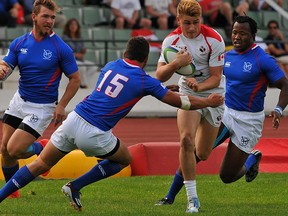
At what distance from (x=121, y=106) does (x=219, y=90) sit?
1561mm

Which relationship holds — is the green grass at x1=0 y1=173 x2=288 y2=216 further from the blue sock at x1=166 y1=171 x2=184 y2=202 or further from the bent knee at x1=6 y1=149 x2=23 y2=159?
the bent knee at x1=6 y1=149 x2=23 y2=159

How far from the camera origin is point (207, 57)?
1139 centimetres

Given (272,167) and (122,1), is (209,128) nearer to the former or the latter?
(272,167)

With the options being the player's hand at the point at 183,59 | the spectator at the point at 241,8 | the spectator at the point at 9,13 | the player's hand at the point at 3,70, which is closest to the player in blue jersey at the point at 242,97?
the player's hand at the point at 183,59

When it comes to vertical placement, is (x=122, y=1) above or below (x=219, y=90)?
below

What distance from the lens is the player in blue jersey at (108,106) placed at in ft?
33.8

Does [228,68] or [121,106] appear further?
[228,68]

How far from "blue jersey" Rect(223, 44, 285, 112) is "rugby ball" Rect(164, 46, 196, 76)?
31.1 inches

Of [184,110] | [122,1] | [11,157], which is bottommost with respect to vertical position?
[122,1]

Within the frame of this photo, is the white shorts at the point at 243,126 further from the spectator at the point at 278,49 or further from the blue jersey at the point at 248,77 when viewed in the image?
the spectator at the point at 278,49

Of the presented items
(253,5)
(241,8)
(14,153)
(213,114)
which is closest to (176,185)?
(213,114)

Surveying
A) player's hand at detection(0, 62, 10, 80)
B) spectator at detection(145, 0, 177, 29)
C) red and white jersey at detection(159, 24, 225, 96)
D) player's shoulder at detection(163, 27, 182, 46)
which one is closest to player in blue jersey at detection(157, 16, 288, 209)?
red and white jersey at detection(159, 24, 225, 96)

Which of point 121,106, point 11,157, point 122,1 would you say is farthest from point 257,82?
point 122,1

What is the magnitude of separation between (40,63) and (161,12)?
1278 centimetres
